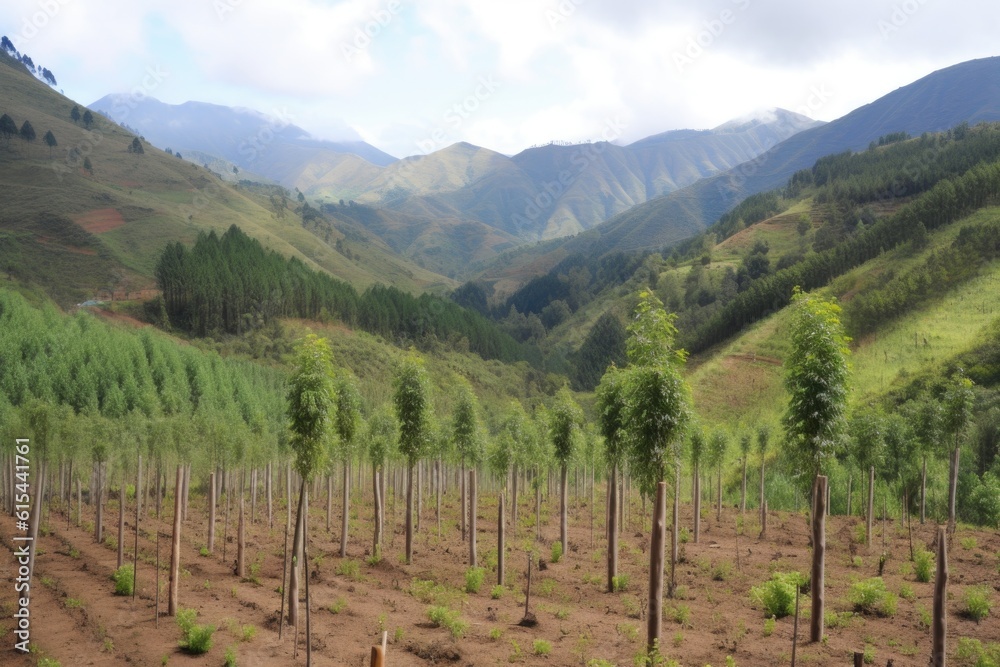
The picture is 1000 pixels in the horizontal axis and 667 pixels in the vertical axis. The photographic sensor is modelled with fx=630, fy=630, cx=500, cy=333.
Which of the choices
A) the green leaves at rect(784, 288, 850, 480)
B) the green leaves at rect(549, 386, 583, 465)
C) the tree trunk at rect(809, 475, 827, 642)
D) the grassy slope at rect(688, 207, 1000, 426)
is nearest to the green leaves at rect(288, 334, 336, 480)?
the green leaves at rect(784, 288, 850, 480)

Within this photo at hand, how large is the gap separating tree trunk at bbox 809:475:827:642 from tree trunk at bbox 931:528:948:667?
17.4 feet

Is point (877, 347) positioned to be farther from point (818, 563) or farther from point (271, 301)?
Result: point (271, 301)

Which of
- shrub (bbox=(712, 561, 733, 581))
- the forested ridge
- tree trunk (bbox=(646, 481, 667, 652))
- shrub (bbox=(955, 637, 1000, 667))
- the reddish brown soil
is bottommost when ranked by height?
shrub (bbox=(712, 561, 733, 581))

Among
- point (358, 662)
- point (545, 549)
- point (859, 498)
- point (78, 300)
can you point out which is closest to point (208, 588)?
point (358, 662)

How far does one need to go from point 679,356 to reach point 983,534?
30.5m

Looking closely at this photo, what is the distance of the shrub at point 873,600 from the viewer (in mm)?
20875

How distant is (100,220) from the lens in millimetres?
152250

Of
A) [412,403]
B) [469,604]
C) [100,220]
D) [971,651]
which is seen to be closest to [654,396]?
[971,651]

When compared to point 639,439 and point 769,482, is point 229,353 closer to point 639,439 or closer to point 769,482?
point 769,482

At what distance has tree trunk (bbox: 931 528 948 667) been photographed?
39.8 ft

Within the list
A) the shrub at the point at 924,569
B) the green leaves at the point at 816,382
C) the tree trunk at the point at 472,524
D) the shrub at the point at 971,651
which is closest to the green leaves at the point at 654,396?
the green leaves at the point at 816,382

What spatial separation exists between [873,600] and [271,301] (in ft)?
342

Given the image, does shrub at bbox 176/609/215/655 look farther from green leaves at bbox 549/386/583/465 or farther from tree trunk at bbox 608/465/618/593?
green leaves at bbox 549/386/583/465

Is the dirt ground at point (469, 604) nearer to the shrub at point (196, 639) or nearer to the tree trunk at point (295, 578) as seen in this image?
the shrub at point (196, 639)
